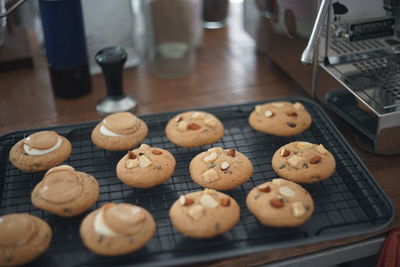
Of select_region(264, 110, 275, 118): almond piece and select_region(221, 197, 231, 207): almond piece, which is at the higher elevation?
select_region(264, 110, 275, 118): almond piece

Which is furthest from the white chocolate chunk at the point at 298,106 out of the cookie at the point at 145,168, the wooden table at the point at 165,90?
the cookie at the point at 145,168

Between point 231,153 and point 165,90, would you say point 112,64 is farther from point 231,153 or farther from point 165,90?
point 231,153

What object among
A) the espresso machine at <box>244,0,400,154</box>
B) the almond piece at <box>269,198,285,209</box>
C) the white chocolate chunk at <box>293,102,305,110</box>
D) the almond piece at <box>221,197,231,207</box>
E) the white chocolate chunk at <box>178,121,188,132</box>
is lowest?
the almond piece at <box>269,198,285,209</box>

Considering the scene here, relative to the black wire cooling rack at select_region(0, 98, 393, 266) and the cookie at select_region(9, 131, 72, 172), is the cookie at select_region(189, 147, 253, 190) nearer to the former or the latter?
the black wire cooling rack at select_region(0, 98, 393, 266)

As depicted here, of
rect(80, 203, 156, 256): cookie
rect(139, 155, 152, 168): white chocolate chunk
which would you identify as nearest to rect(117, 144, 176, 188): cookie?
rect(139, 155, 152, 168): white chocolate chunk

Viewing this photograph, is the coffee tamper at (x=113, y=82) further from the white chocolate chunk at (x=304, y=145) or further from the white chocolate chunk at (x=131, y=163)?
the white chocolate chunk at (x=304, y=145)

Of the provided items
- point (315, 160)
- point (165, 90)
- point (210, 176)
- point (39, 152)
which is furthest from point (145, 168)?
point (165, 90)

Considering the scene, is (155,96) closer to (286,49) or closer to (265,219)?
(286,49)

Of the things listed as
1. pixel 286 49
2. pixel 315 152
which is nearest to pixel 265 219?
pixel 315 152
